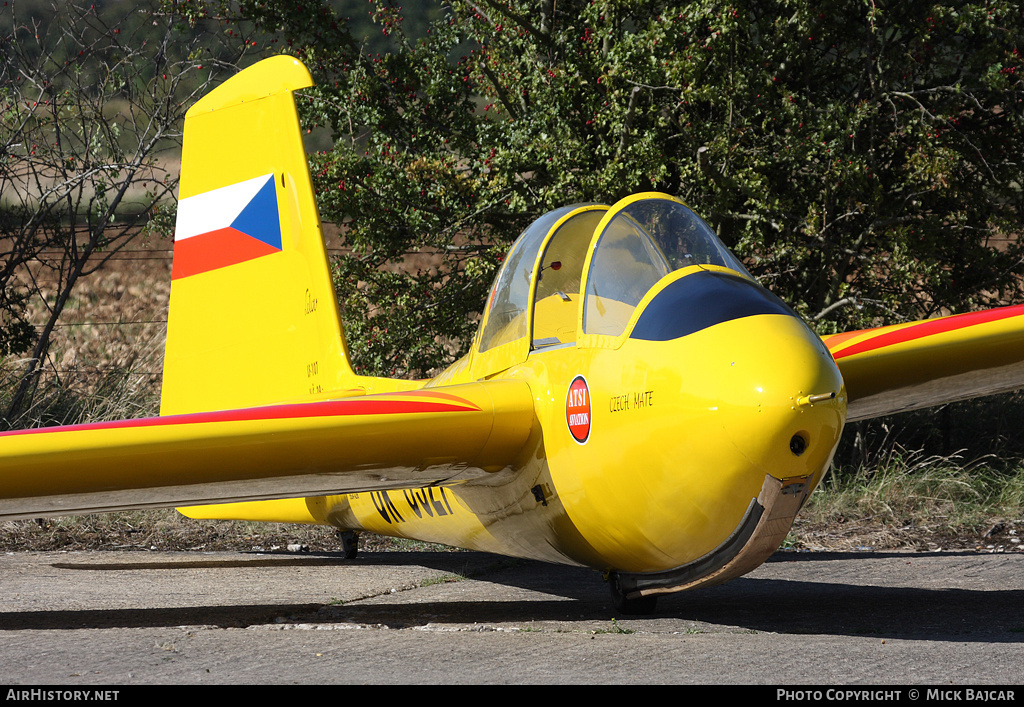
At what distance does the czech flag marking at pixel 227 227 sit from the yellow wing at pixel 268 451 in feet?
11.0

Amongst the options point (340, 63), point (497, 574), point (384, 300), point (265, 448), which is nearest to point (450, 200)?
point (384, 300)

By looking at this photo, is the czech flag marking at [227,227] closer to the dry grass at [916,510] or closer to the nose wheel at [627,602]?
the nose wheel at [627,602]

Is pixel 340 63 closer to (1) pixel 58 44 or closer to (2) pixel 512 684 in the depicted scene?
(1) pixel 58 44

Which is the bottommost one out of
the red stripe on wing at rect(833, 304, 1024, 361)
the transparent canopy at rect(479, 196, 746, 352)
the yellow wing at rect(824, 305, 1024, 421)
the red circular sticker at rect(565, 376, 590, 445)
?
the yellow wing at rect(824, 305, 1024, 421)

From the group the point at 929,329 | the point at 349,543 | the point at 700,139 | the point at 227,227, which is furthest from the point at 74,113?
the point at 929,329

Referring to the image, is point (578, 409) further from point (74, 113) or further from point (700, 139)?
point (74, 113)

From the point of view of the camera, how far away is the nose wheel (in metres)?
5.26

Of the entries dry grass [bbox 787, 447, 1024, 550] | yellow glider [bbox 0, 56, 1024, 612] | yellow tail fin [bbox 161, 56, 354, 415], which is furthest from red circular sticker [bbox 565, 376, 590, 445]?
dry grass [bbox 787, 447, 1024, 550]

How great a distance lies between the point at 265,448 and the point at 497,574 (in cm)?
A: 319

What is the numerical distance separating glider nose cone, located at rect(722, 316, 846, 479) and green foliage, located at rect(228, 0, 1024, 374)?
527cm

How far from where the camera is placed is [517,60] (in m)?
10.5

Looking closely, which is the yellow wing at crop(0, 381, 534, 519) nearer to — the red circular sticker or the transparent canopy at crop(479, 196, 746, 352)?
the red circular sticker

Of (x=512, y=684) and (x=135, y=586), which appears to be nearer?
(x=512, y=684)

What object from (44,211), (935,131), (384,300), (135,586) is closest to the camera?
(135,586)
